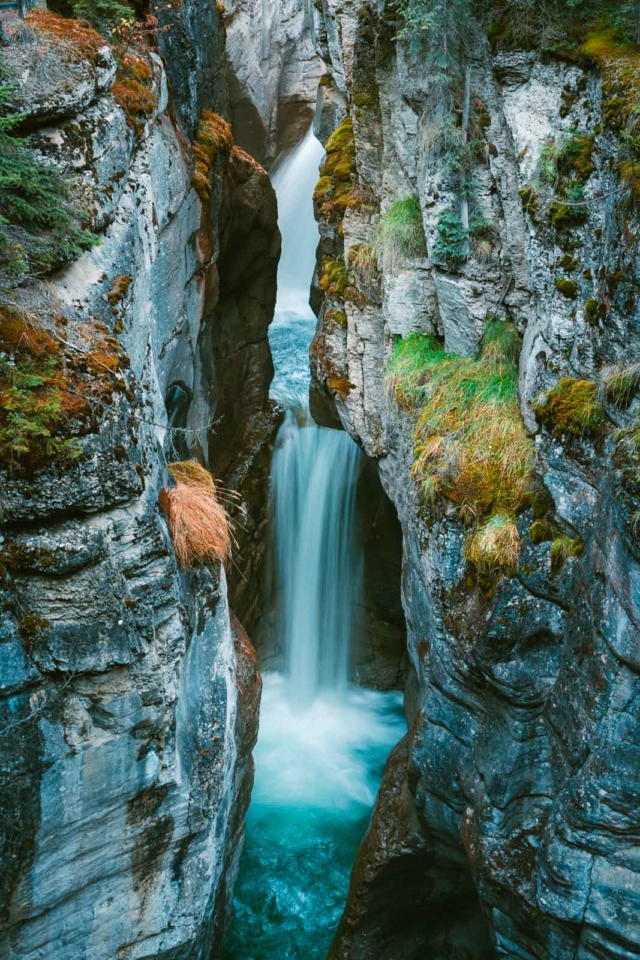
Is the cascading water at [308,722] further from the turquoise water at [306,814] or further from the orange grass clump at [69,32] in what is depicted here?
the orange grass clump at [69,32]

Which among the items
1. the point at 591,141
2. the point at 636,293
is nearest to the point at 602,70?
the point at 591,141

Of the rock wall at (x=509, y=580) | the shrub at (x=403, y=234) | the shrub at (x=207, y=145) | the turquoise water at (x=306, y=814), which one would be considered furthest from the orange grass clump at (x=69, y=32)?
the turquoise water at (x=306, y=814)

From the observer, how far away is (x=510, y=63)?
6.57 m

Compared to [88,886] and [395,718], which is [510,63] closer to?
[88,886]

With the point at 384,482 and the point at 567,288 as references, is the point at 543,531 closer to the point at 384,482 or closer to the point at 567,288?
the point at 567,288

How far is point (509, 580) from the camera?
623cm

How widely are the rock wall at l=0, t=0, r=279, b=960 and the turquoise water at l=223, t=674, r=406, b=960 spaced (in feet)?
4.37

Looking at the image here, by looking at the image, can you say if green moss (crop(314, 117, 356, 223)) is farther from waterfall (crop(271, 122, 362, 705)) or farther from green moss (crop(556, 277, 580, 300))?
green moss (crop(556, 277, 580, 300))

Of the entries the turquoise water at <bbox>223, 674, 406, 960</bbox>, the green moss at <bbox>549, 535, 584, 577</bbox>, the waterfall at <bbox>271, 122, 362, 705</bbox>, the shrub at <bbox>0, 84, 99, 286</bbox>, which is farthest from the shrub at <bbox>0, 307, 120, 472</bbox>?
the waterfall at <bbox>271, 122, 362, 705</bbox>

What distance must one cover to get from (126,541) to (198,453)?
4.75m

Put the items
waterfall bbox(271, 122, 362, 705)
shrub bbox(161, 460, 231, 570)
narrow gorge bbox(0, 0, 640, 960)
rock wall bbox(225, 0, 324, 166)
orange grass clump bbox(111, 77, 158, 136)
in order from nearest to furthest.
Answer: narrow gorge bbox(0, 0, 640, 960)
shrub bbox(161, 460, 231, 570)
orange grass clump bbox(111, 77, 158, 136)
waterfall bbox(271, 122, 362, 705)
rock wall bbox(225, 0, 324, 166)

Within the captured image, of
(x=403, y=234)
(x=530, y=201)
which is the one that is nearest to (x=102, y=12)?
(x=403, y=234)

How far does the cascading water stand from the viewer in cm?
895

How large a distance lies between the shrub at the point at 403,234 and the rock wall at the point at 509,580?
120 mm
